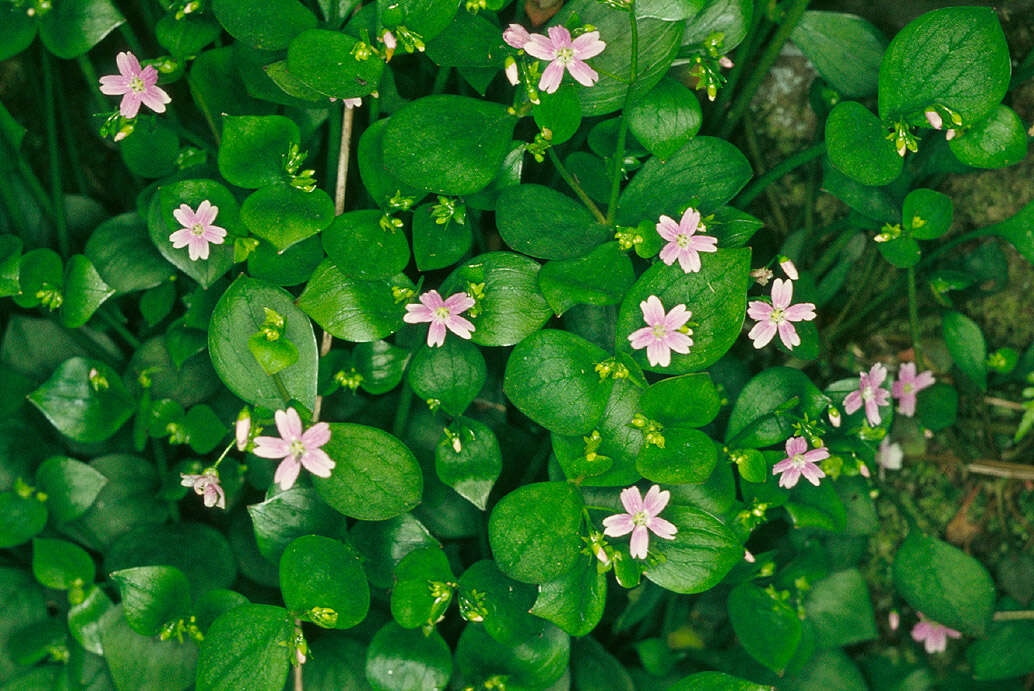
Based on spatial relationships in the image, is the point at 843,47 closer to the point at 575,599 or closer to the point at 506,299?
the point at 506,299

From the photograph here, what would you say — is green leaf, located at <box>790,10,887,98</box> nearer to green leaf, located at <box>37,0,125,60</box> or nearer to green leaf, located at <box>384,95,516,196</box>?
green leaf, located at <box>384,95,516,196</box>

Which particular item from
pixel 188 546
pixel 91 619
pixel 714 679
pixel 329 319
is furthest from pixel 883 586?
pixel 91 619

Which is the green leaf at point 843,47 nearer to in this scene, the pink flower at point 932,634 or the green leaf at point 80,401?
the pink flower at point 932,634

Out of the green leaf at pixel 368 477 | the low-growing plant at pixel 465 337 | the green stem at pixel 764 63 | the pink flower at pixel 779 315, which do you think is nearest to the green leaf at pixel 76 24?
the low-growing plant at pixel 465 337

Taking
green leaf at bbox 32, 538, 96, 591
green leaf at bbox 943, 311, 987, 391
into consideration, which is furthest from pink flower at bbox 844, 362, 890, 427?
green leaf at bbox 32, 538, 96, 591

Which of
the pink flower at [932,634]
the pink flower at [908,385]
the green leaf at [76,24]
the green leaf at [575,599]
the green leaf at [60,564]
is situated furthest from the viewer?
the pink flower at [932,634]

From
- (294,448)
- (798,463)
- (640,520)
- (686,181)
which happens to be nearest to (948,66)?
(686,181)

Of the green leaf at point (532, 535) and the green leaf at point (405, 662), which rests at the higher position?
the green leaf at point (532, 535)
